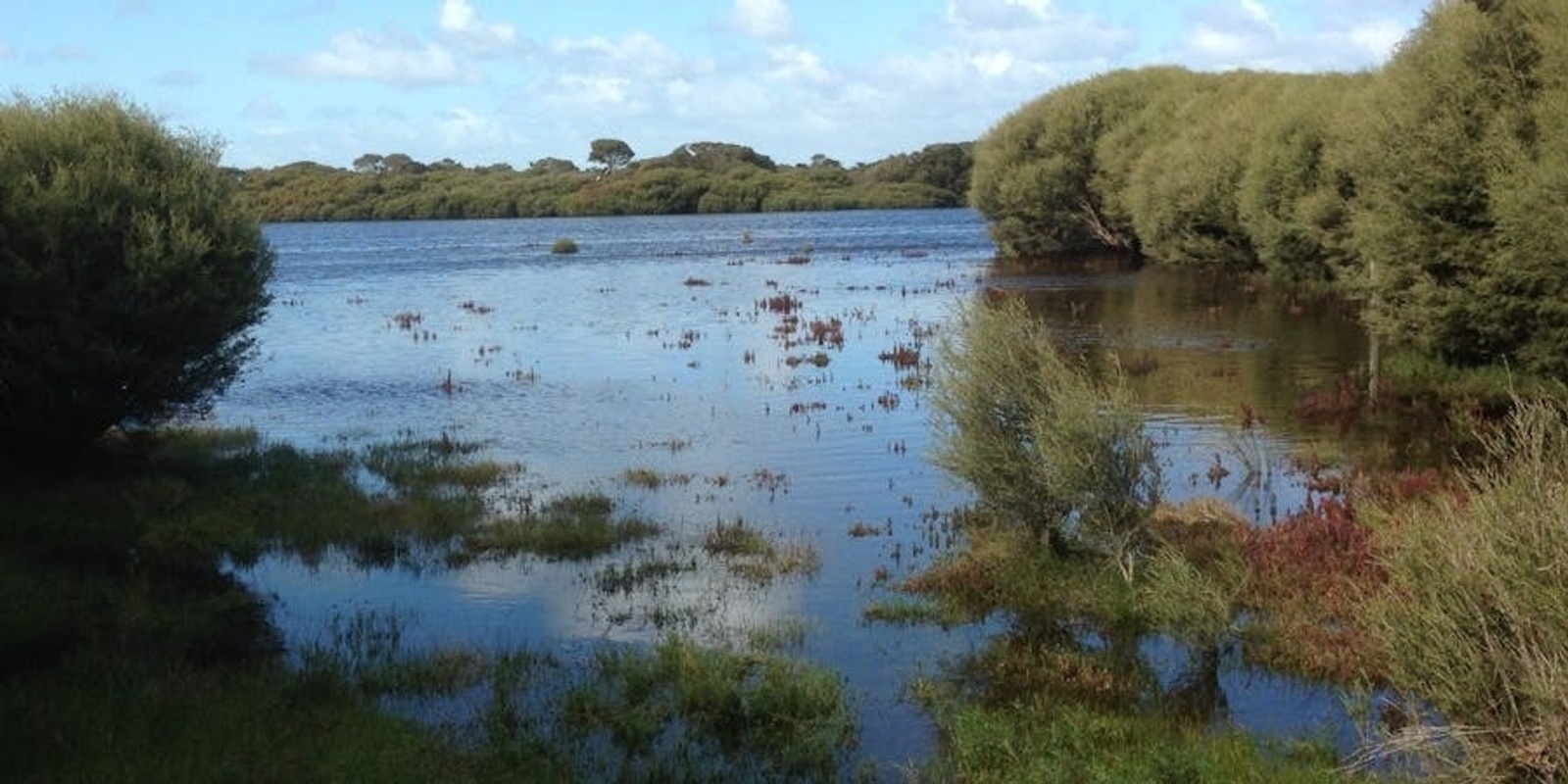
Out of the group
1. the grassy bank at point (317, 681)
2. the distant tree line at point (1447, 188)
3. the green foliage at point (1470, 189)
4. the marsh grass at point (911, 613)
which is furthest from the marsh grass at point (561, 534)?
the green foliage at point (1470, 189)

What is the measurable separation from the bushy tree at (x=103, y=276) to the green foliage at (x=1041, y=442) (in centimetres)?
1284

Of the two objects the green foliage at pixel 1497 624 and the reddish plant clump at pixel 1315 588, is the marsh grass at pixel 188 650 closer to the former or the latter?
the green foliage at pixel 1497 624

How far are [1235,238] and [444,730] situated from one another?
58203 mm

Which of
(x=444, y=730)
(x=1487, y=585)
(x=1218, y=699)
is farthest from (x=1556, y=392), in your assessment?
(x=444, y=730)

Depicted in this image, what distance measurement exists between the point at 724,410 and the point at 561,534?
1157cm

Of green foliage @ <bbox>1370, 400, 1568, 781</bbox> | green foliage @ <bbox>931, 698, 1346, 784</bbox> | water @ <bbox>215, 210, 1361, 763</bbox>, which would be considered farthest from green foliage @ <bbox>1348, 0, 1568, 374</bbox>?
green foliage @ <bbox>1370, 400, 1568, 781</bbox>

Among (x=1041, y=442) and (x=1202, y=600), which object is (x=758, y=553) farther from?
(x=1202, y=600)

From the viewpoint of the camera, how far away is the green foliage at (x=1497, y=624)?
8.23m

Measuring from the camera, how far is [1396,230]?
99.1 ft

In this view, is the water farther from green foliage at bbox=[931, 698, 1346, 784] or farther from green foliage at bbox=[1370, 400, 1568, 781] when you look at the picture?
green foliage at bbox=[1370, 400, 1568, 781]

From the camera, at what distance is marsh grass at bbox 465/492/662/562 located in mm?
19031

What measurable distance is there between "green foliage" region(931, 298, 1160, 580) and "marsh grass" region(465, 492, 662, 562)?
4.92 meters

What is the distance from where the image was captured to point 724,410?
30719 millimetres

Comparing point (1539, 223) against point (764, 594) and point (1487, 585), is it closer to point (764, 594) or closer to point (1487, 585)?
point (764, 594)
